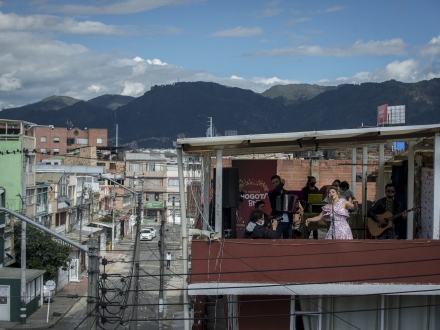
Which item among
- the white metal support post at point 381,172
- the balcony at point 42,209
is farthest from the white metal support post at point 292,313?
the balcony at point 42,209

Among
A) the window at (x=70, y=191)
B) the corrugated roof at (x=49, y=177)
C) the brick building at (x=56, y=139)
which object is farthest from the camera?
the brick building at (x=56, y=139)

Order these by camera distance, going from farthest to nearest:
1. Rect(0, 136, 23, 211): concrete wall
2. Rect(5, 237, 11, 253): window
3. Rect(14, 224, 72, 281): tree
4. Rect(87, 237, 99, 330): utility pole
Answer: Rect(0, 136, 23, 211): concrete wall < Rect(14, 224, 72, 281): tree < Rect(5, 237, 11, 253): window < Rect(87, 237, 99, 330): utility pole

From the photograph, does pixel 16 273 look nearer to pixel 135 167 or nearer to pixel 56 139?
pixel 135 167

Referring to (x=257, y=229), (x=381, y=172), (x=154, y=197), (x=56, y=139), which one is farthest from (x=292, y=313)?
(x=56, y=139)

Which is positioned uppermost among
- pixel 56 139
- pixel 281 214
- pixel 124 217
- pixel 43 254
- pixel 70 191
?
pixel 56 139

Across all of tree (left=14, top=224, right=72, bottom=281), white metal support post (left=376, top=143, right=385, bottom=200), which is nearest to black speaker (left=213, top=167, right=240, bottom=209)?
white metal support post (left=376, top=143, right=385, bottom=200)

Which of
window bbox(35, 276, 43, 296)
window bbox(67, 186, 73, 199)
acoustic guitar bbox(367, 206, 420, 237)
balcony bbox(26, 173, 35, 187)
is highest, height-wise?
acoustic guitar bbox(367, 206, 420, 237)

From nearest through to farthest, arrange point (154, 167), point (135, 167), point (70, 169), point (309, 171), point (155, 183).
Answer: point (309, 171) → point (70, 169) → point (154, 167) → point (155, 183) → point (135, 167)

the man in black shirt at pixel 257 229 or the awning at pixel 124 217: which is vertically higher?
the man in black shirt at pixel 257 229

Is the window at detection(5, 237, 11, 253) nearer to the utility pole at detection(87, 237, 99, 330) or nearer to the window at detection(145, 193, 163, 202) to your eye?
the utility pole at detection(87, 237, 99, 330)

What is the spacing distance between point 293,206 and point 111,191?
2955 inches

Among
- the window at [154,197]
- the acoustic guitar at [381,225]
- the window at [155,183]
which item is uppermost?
the acoustic guitar at [381,225]

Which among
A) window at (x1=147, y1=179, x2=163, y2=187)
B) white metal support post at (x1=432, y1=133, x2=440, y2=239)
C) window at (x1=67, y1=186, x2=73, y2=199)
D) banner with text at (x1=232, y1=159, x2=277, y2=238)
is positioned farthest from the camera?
window at (x1=147, y1=179, x2=163, y2=187)

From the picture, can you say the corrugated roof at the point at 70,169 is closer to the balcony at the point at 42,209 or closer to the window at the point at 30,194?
the balcony at the point at 42,209
